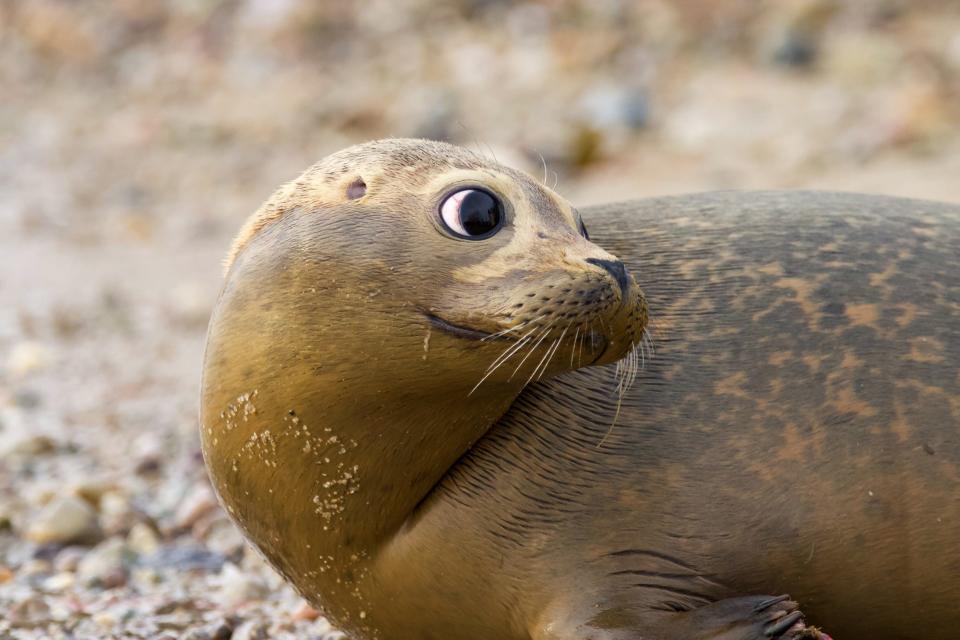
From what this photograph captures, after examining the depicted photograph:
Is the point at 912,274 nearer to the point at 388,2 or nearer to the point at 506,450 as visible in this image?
the point at 506,450

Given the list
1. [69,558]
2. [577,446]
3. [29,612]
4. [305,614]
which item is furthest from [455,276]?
[69,558]

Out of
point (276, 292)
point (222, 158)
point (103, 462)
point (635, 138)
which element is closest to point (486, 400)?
point (276, 292)

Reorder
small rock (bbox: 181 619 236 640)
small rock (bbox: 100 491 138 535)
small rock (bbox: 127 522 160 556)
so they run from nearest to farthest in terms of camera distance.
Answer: small rock (bbox: 181 619 236 640), small rock (bbox: 127 522 160 556), small rock (bbox: 100 491 138 535)

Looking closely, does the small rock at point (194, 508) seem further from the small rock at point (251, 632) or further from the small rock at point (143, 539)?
the small rock at point (251, 632)

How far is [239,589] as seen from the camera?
11.8 ft

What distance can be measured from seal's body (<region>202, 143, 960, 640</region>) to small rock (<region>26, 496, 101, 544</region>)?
142 cm

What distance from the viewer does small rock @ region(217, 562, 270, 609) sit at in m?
3.56

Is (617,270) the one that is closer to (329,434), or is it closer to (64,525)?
(329,434)

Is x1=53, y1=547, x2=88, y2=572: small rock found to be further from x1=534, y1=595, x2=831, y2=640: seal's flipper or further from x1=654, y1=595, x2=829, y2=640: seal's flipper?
x1=654, y1=595, x2=829, y2=640: seal's flipper

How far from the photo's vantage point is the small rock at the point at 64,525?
4.00m

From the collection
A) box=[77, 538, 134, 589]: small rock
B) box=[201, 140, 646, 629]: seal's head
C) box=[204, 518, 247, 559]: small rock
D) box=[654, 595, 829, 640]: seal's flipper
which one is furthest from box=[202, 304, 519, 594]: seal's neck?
box=[204, 518, 247, 559]: small rock

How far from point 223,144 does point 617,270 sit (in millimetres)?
8522

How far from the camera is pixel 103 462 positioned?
4836mm

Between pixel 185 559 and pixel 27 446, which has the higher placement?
pixel 27 446
